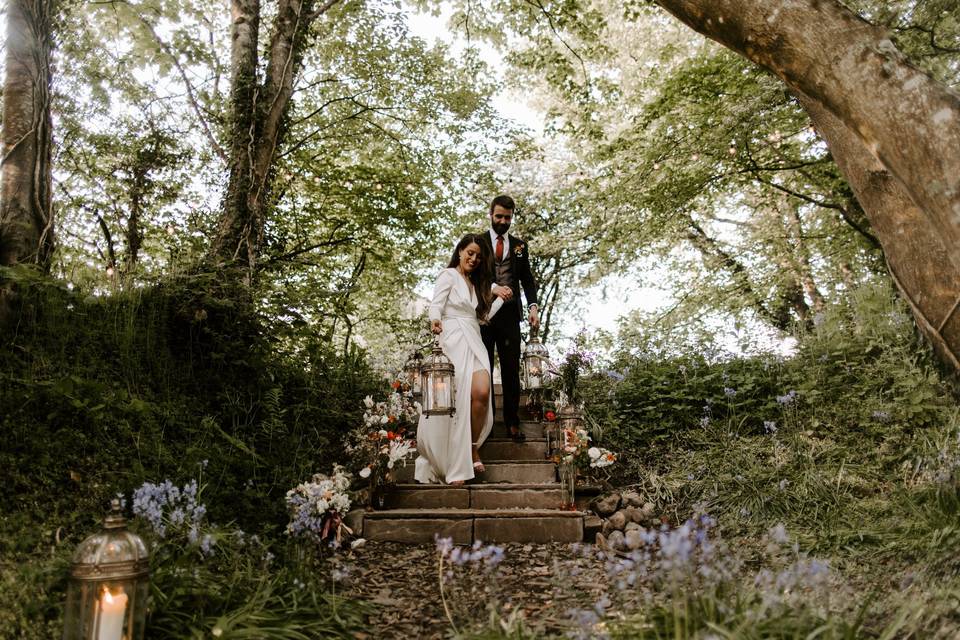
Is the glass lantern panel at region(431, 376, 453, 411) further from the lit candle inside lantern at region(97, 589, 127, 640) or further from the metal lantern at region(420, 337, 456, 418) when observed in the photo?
the lit candle inside lantern at region(97, 589, 127, 640)

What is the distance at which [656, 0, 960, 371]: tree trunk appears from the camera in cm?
283

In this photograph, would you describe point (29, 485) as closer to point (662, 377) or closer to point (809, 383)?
point (662, 377)

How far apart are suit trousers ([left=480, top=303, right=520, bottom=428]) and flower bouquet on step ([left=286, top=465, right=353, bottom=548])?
2.06m

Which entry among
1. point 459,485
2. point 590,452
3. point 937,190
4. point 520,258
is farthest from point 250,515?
point 937,190

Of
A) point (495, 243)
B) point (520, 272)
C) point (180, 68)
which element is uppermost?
point (180, 68)

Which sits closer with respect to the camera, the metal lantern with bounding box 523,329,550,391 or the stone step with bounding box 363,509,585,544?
the stone step with bounding box 363,509,585,544

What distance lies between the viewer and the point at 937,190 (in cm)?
279

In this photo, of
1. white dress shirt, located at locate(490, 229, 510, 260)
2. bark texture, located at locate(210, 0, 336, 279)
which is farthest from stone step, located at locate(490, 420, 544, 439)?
bark texture, located at locate(210, 0, 336, 279)

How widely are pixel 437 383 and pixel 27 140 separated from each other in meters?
3.70

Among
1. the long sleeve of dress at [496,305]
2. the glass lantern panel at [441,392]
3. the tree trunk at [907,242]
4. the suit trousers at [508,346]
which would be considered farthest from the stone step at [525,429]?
the tree trunk at [907,242]

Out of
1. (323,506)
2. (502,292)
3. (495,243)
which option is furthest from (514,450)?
(323,506)

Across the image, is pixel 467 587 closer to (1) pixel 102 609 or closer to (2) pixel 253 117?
(1) pixel 102 609

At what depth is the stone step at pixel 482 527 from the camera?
185 inches

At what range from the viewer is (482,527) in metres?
4.73
